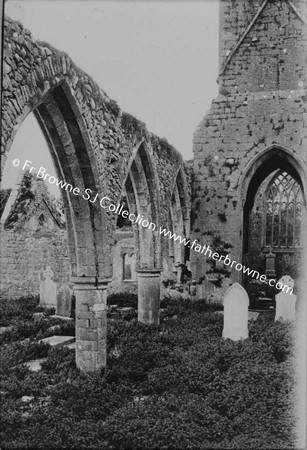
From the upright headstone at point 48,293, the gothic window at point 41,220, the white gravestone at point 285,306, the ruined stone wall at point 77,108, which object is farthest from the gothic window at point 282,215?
the ruined stone wall at point 77,108

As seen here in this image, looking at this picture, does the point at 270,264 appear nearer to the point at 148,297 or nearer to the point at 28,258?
the point at 28,258

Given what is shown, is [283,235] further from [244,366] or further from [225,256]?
[244,366]

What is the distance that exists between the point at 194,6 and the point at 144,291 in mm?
8235

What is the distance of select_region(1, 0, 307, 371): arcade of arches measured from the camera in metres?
7.32

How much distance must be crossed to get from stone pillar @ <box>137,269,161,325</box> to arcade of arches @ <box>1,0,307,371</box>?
0.03 meters

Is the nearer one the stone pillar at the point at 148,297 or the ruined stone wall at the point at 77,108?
the ruined stone wall at the point at 77,108

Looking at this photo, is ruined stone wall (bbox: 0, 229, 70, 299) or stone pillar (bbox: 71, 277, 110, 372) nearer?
stone pillar (bbox: 71, 277, 110, 372)

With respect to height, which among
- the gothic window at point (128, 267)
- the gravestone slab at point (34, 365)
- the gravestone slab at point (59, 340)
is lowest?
the gravestone slab at point (34, 365)

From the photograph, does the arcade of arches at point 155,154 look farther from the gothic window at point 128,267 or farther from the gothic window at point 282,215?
the gothic window at point 282,215

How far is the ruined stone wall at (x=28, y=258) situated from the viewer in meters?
19.1

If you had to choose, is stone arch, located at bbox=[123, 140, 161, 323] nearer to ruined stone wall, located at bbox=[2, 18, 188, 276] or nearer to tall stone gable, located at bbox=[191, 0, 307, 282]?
ruined stone wall, located at bbox=[2, 18, 188, 276]

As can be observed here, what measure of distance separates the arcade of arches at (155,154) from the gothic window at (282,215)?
1.02m

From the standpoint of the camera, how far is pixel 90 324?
27.2 ft

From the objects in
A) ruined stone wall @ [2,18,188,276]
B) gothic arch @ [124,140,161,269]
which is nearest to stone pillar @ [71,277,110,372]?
ruined stone wall @ [2,18,188,276]
